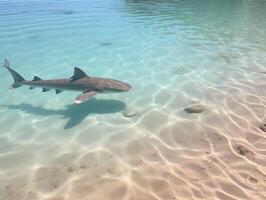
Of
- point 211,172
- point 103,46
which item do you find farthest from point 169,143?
point 103,46

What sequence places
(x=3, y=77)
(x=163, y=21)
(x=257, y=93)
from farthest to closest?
1. (x=163, y=21)
2. (x=3, y=77)
3. (x=257, y=93)

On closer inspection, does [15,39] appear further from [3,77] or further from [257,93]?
[257,93]

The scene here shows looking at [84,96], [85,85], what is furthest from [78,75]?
[84,96]

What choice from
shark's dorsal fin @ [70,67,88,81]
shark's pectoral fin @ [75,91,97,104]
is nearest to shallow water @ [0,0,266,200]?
shark's pectoral fin @ [75,91,97,104]

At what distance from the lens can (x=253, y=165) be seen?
5.69m

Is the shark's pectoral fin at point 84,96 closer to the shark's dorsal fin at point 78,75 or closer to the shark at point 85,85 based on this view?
the shark at point 85,85

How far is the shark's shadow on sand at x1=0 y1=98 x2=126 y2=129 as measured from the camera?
811 centimetres

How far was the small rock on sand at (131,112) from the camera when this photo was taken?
312 inches

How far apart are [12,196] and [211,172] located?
353cm

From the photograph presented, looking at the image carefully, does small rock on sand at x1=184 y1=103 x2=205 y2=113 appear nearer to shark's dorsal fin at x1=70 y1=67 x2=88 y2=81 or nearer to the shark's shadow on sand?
the shark's shadow on sand

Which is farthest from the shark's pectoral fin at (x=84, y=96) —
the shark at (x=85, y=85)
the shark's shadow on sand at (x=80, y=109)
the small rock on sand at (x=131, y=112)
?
the small rock on sand at (x=131, y=112)

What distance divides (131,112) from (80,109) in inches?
57.8

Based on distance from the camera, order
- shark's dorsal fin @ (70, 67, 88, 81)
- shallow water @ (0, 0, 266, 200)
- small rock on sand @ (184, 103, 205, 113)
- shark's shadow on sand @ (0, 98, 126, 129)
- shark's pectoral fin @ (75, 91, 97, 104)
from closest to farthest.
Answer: shallow water @ (0, 0, 266, 200) → shark's pectoral fin @ (75, 91, 97, 104) → small rock on sand @ (184, 103, 205, 113) → shark's shadow on sand @ (0, 98, 126, 129) → shark's dorsal fin @ (70, 67, 88, 81)

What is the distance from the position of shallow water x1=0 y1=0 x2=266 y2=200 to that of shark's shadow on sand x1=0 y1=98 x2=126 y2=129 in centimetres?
3
